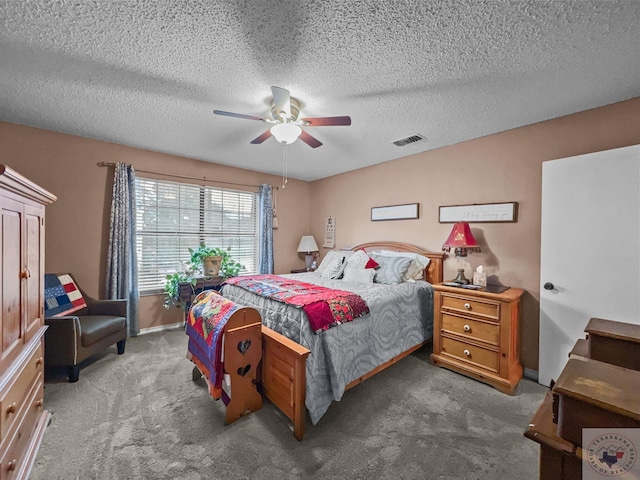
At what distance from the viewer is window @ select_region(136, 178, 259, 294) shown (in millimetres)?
3670

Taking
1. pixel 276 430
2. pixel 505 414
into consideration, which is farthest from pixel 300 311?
pixel 505 414

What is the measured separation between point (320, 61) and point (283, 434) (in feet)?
8.26

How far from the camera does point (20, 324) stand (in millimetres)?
1417

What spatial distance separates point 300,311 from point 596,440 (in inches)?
62.6

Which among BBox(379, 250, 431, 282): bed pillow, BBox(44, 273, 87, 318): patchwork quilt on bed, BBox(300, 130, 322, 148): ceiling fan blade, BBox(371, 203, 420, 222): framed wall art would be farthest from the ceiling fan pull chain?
BBox(44, 273, 87, 318): patchwork quilt on bed

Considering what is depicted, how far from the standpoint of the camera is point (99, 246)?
3.32 meters

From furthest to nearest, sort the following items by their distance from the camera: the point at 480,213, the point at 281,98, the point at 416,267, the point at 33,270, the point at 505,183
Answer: the point at 416,267 < the point at 480,213 < the point at 505,183 < the point at 281,98 < the point at 33,270

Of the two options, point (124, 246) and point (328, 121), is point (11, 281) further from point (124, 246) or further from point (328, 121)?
point (124, 246)

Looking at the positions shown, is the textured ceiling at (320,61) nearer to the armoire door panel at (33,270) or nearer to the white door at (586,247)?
the white door at (586,247)

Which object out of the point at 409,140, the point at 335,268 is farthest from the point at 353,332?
the point at 409,140

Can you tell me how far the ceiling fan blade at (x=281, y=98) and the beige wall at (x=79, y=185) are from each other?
2.58 metres

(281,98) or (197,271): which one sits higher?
(281,98)

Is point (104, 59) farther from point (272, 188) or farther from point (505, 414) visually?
point (505, 414)

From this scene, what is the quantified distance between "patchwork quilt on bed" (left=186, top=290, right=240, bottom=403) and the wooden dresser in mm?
927
